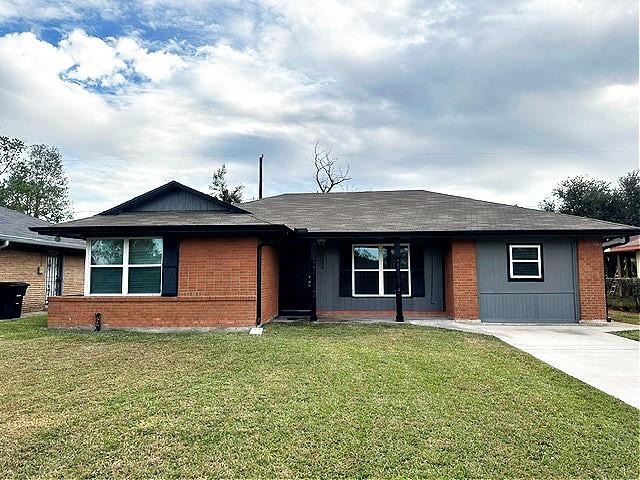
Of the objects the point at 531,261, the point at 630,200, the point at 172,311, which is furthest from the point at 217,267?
the point at 630,200

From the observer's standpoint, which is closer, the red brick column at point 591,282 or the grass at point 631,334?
the grass at point 631,334

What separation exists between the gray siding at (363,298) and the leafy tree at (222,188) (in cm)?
2134

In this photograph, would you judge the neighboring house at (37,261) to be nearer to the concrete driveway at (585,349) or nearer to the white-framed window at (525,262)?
the concrete driveway at (585,349)

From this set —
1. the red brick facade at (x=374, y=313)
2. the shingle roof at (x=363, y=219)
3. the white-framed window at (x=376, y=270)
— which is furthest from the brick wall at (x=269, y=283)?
the white-framed window at (x=376, y=270)

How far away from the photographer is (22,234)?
43.1ft

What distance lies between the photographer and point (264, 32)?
11.2 meters

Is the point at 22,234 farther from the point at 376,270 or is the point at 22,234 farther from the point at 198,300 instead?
the point at 376,270

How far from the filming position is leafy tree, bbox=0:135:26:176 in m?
33.6

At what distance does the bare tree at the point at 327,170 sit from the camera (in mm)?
30062

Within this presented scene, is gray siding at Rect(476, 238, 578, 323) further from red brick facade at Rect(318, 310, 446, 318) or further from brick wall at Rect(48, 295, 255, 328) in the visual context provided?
brick wall at Rect(48, 295, 255, 328)

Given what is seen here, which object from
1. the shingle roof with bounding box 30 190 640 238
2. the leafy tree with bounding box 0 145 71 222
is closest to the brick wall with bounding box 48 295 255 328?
the shingle roof with bounding box 30 190 640 238

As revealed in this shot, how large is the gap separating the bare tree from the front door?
1871 centimetres

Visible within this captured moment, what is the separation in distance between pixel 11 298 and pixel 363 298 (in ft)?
33.8

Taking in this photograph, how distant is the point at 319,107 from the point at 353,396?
14.2 m
